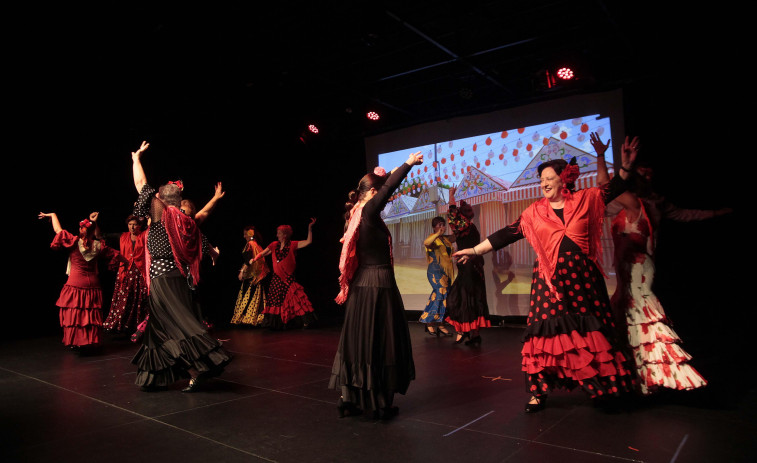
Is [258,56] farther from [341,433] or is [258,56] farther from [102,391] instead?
[341,433]

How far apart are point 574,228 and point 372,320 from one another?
1.34 meters

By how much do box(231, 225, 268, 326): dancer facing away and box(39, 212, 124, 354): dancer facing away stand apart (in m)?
2.66

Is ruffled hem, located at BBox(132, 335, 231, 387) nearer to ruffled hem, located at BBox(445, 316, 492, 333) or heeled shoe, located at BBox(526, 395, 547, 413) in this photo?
heeled shoe, located at BBox(526, 395, 547, 413)

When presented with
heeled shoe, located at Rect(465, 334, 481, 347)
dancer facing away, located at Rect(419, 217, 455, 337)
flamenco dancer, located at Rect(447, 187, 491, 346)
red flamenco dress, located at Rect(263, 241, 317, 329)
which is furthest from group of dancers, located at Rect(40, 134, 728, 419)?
red flamenco dress, located at Rect(263, 241, 317, 329)

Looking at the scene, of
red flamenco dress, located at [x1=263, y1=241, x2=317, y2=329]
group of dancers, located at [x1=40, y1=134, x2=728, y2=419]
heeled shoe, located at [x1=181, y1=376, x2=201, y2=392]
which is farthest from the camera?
red flamenco dress, located at [x1=263, y1=241, x2=317, y2=329]

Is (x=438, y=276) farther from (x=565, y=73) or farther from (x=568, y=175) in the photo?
(x=568, y=175)

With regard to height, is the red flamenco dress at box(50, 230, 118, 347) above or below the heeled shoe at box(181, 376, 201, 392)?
above

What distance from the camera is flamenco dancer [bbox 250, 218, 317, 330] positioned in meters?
8.00

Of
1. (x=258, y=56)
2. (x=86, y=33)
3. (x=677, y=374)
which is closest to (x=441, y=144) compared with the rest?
(x=258, y=56)

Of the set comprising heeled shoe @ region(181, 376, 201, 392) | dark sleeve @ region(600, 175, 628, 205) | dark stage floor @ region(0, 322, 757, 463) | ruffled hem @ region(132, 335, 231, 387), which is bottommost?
dark stage floor @ region(0, 322, 757, 463)

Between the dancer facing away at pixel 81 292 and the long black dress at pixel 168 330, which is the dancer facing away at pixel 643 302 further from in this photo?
the dancer facing away at pixel 81 292

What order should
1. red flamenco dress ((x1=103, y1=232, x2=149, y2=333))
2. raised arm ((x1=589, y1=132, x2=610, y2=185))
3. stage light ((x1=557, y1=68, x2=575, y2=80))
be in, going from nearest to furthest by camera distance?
raised arm ((x1=589, y1=132, x2=610, y2=185)) < stage light ((x1=557, y1=68, x2=575, y2=80)) < red flamenco dress ((x1=103, y1=232, x2=149, y2=333))

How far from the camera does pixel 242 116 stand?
8.69 m

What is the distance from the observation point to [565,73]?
20.7ft
